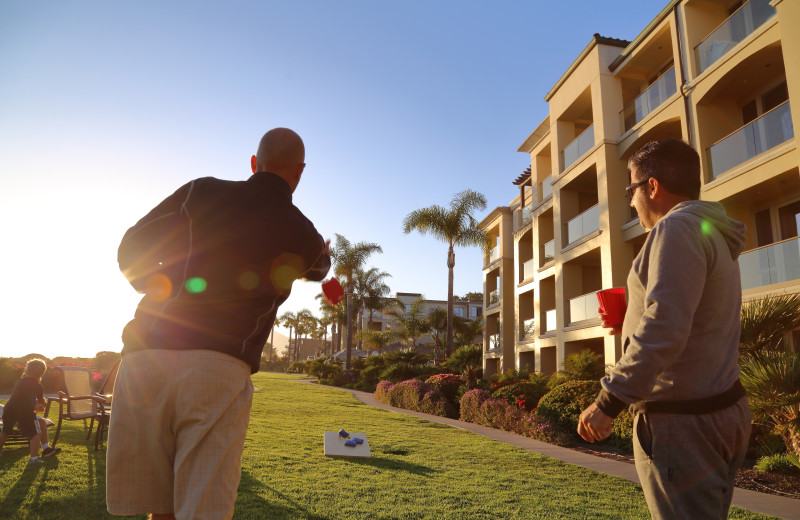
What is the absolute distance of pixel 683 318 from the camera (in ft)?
5.98

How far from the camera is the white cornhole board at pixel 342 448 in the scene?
21.3 feet

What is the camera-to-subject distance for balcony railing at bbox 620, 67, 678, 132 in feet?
53.7

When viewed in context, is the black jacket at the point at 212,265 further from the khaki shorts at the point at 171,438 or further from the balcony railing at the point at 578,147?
the balcony railing at the point at 578,147

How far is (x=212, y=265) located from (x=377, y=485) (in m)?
5.43

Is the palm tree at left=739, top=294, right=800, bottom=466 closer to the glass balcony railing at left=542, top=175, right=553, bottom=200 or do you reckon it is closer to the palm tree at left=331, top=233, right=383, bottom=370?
the glass balcony railing at left=542, top=175, right=553, bottom=200

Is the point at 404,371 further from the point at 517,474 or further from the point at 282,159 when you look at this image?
the point at 282,159

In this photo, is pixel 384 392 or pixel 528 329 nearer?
pixel 384 392

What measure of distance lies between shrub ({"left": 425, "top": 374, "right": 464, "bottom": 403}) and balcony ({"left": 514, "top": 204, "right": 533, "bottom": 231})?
10407mm

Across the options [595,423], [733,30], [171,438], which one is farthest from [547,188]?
[171,438]

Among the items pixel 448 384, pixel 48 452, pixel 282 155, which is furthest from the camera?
pixel 448 384

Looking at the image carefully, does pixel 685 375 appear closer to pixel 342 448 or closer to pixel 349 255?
pixel 342 448

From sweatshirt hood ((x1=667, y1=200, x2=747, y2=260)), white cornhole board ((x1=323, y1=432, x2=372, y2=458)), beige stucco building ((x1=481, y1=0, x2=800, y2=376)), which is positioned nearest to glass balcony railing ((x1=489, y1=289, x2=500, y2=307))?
beige stucco building ((x1=481, y1=0, x2=800, y2=376))

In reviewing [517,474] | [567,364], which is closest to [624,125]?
[567,364]

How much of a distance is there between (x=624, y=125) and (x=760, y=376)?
13.8 m
